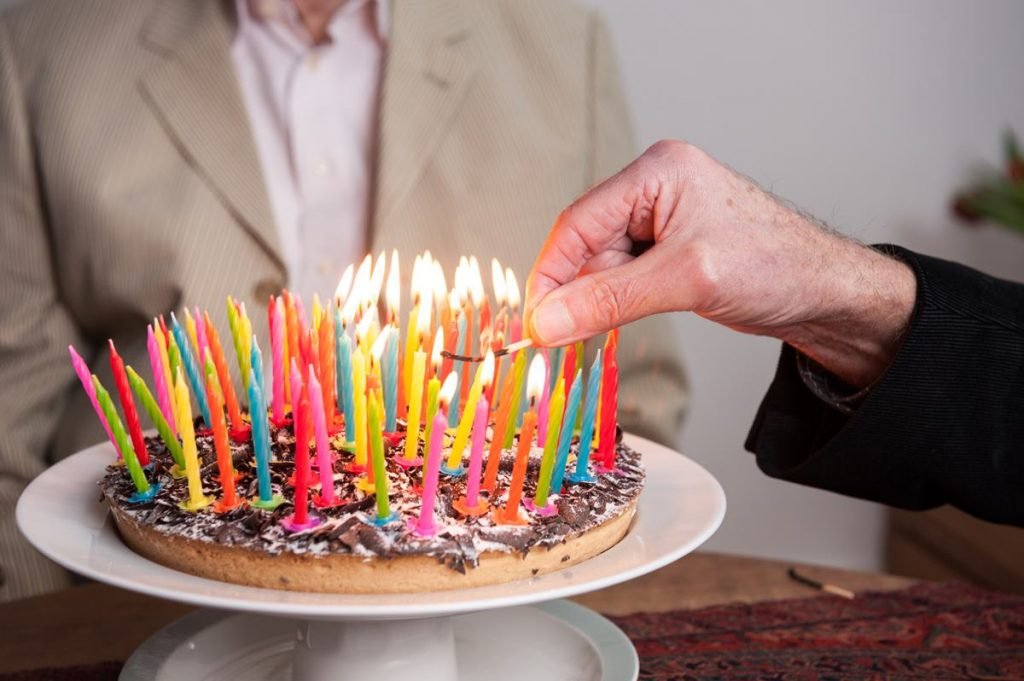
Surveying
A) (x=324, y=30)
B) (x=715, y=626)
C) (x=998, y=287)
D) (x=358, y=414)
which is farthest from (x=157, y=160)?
(x=998, y=287)

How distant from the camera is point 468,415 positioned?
37.4 inches

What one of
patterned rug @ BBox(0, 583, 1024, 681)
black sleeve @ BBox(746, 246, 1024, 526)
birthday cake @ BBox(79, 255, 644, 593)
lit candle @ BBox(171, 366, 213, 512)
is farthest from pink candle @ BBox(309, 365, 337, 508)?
black sleeve @ BBox(746, 246, 1024, 526)

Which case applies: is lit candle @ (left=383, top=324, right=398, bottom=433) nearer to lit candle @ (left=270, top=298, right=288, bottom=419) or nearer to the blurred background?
lit candle @ (left=270, top=298, right=288, bottom=419)

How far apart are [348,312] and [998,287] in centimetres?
81

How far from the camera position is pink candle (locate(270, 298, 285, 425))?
107cm

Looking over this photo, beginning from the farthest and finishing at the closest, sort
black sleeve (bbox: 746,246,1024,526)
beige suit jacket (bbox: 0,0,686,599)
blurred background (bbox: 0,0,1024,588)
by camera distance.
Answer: blurred background (bbox: 0,0,1024,588) < beige suit jacket (bbox: 0,0,686,599) < black sleeve (bbox: 746,246,1024,526)

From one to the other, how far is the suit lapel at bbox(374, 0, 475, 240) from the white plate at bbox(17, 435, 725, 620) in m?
0.87

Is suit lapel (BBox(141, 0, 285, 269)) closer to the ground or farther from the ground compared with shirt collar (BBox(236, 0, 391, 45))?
closer to the ground

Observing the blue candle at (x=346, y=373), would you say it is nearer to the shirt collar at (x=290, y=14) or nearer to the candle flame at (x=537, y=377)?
the candle flame at (x=537, y=377)

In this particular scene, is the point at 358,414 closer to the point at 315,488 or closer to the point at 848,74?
the point at 315,488

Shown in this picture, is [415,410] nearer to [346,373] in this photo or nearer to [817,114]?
[346,373]

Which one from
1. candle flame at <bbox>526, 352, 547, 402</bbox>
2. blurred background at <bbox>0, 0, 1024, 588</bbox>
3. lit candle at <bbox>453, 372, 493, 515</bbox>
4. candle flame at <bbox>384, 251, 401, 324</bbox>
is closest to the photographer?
lit candle at <bbox>453, 372, 493, 515</bbox>

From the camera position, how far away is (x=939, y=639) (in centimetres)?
121

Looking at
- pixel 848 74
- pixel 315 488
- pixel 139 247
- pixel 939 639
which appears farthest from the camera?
pixel 848 74
